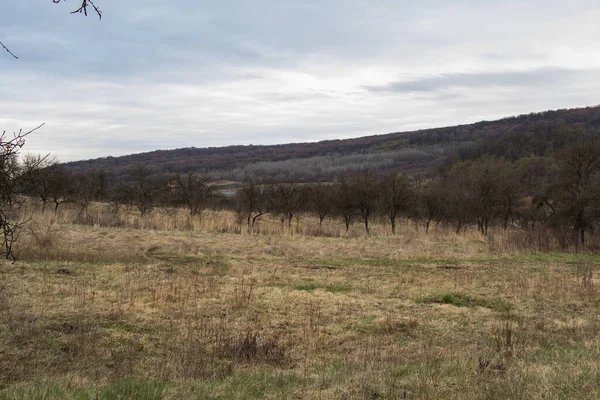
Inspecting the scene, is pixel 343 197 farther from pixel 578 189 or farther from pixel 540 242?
pixel 578 189

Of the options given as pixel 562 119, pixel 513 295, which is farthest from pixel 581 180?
pixel 562 119

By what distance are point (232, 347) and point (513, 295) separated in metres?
7.81

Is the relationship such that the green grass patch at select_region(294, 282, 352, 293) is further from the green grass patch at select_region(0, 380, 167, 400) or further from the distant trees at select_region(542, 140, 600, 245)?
the distant trees at select_region(542, 140, 600, 245)

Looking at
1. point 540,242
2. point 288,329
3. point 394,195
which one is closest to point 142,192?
point 394,195

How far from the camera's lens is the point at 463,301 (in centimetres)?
1114

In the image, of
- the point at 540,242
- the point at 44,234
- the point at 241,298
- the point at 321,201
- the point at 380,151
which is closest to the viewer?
the point at 241,298

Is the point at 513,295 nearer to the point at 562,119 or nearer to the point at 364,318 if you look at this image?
the point at 364,318

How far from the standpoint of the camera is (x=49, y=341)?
7020 mm

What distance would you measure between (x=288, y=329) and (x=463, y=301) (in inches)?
189

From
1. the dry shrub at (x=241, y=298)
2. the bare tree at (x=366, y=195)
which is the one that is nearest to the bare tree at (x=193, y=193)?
the bare tree at (x=366, y=195)

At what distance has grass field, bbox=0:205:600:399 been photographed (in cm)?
496

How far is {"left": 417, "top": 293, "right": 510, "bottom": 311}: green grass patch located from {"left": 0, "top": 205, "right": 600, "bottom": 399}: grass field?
5cm

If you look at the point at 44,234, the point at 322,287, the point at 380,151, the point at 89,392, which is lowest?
the point at 322,287

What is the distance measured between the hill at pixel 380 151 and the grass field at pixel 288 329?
93111 millimetres
